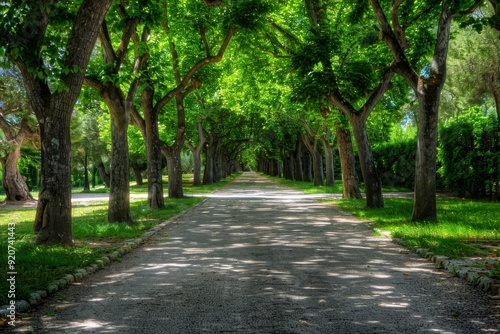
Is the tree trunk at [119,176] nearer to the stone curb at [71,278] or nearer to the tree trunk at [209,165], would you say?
the stone curb at [71,278]

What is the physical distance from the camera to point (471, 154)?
19312 millimetres

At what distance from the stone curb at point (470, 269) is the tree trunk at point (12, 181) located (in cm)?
2366

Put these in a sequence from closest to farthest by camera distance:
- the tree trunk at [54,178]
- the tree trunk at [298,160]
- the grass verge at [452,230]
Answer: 1. the grass verge at [452,230]
2. the tree trunk at [54,178]
3. the tree trunk at [298,160]

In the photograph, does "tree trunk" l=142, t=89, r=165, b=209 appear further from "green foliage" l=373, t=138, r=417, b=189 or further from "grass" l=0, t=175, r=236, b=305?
"green foliage" l=373, t=138, r=417, b=189

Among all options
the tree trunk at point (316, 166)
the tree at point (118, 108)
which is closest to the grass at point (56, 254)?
the tree at point (118, 108)

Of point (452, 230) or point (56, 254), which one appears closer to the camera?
point (56, 254)

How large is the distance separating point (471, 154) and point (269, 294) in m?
16.3

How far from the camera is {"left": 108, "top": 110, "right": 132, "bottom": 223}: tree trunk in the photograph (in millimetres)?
12852

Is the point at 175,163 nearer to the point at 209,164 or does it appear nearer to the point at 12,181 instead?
the point at 12,181

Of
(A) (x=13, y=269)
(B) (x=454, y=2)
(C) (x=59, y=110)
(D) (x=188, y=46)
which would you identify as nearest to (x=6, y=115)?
(D) (x=188, y=46)

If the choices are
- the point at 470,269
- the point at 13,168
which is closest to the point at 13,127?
the point at 13,168

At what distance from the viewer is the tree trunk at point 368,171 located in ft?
54.9

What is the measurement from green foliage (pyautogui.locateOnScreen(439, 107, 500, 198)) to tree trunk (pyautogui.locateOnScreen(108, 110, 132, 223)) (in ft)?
43.2

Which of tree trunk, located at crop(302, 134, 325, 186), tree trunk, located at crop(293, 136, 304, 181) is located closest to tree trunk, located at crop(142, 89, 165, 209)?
tree trunk, located at crop(302, 134, 325, 186)
